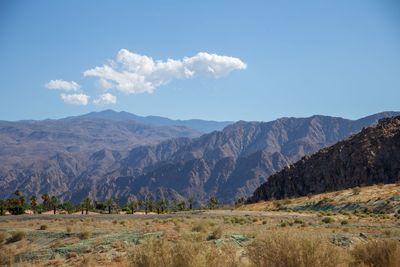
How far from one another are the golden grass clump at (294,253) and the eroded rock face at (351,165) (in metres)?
92.0

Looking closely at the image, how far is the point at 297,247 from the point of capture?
1312 centimetres

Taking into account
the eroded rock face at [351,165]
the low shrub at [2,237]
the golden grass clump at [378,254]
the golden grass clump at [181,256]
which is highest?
the eroded rock face at [351,165]

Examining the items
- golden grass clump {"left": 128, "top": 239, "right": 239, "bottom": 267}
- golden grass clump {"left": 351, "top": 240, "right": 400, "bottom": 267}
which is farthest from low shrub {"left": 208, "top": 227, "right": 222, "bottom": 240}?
golden grass clump {"left": 128, "top": 239, "right": 239, "bottom": 267}

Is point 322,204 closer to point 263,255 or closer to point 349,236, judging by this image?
point 349,236

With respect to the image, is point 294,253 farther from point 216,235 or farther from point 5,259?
point 5,259

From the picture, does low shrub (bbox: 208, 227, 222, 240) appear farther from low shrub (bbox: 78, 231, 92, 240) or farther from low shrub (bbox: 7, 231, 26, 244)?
low shrub (bbox: 7, 231, 26, 244)

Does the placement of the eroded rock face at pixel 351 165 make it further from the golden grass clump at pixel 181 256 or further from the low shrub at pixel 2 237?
the golden grass clump at pixel 181 256

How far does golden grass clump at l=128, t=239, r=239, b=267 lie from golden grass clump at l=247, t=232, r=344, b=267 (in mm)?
950

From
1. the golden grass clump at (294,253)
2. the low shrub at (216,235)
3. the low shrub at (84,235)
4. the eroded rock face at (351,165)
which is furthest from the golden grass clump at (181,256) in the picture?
the eroded rock face at (351,165)

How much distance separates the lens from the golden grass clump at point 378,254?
14.1m

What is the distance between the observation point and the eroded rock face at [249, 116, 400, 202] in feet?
350

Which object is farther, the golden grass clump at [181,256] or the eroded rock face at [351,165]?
the eroded rock face at [351,165]

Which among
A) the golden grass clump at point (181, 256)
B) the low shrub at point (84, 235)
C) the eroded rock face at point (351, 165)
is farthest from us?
the eroded rock face at point (351, 165)

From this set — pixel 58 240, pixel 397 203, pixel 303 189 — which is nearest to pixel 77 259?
pixel 58 240
